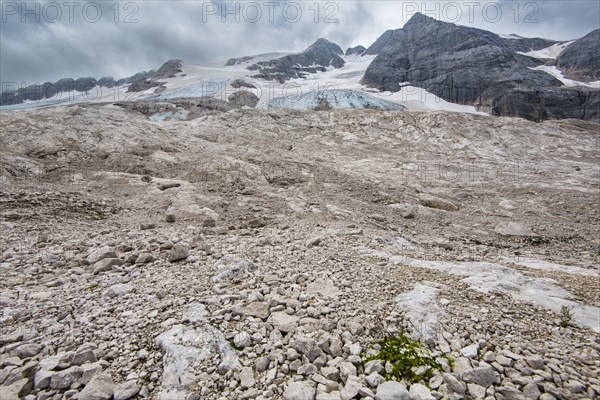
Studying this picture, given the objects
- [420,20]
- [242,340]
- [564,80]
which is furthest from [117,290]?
[420,20]

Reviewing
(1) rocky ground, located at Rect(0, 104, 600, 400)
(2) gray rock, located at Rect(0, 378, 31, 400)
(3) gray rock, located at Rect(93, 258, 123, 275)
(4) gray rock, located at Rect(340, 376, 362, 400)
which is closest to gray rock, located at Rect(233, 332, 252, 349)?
(1) rocky ground, located at Rect(0, 104, 600, 400)

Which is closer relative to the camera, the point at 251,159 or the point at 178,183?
the point at 178,183

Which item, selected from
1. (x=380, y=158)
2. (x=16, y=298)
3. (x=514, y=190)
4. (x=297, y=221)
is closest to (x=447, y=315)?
(x=297, y=221)

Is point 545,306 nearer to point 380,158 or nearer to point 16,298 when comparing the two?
point 16,298

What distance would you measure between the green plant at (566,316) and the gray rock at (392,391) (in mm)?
3434

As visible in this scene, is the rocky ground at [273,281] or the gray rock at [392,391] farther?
the rocky ground at [273,281]

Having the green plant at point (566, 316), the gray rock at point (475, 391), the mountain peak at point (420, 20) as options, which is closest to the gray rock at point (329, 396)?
the gray rock at point (475, 391)

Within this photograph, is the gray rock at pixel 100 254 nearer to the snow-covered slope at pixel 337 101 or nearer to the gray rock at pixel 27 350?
the gray rock at pixel 27 350

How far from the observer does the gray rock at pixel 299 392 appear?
326 cm

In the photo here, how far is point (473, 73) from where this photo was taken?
128500mm

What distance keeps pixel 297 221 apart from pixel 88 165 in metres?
13.9

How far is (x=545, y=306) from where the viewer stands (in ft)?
17.3

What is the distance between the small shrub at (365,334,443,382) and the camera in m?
3.58

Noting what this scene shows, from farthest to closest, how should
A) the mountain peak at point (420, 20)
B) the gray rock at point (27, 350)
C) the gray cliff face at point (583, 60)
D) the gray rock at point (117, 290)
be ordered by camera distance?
the mountain peak at point (420, 20) → the gray cliff face at point (583, 60) → the gray rock at point (117, 290) → the gray rock at point (27, 350)
